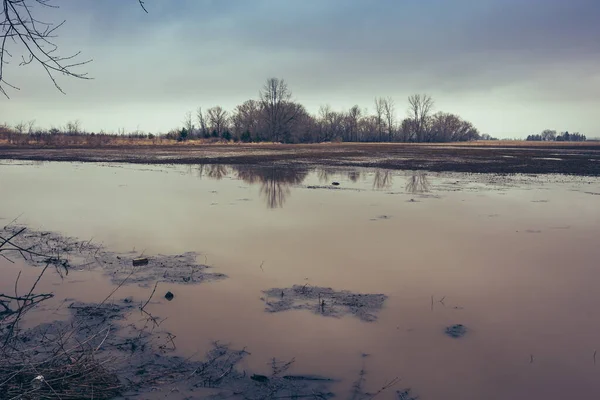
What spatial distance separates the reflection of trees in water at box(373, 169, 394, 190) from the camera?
18.4 metres

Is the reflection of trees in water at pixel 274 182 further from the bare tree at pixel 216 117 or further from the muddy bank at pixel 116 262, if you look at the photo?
the bare tree at pixel 216 117

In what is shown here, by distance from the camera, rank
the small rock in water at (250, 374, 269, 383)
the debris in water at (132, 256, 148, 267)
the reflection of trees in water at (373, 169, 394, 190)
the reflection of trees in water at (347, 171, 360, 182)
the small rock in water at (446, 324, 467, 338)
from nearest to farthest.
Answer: the small rock in water at (250, 374, 269, 383) < the small rock in water at (446, 324, 467, 338) < the debris in water at (132, 256, 148, 267) < the reflection of trees in water at (373, 169, 394, 190) < the reflection of trees in water at (347, 171, 360, 182)

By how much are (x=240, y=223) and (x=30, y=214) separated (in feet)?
17.7

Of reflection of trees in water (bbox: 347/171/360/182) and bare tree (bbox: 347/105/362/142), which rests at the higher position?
bare tree (bbox: 347/105/362/142)

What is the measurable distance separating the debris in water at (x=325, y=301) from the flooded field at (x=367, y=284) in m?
0.03

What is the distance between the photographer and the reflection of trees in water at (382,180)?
18.4 metres

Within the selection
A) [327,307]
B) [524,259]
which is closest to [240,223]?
[327,307]

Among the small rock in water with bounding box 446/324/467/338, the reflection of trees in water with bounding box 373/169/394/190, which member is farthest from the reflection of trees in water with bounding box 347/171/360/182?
the small rock in water with bounding box 446/324/467/338

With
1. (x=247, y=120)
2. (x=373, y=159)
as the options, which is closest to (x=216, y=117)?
(x=247, y=120)

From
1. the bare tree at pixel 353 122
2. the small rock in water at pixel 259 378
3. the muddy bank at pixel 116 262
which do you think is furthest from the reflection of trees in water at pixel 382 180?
the bare tree at pixel 353 122

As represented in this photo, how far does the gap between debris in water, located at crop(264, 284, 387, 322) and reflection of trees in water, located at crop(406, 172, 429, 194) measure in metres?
11.0

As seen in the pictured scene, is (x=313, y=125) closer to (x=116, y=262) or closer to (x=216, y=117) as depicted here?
(x=216, y=117)

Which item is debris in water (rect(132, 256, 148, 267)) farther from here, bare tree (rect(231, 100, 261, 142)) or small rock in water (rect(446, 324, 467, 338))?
bare tree (rect(231, 100, 261, 142))

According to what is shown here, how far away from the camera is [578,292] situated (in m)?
6.52
